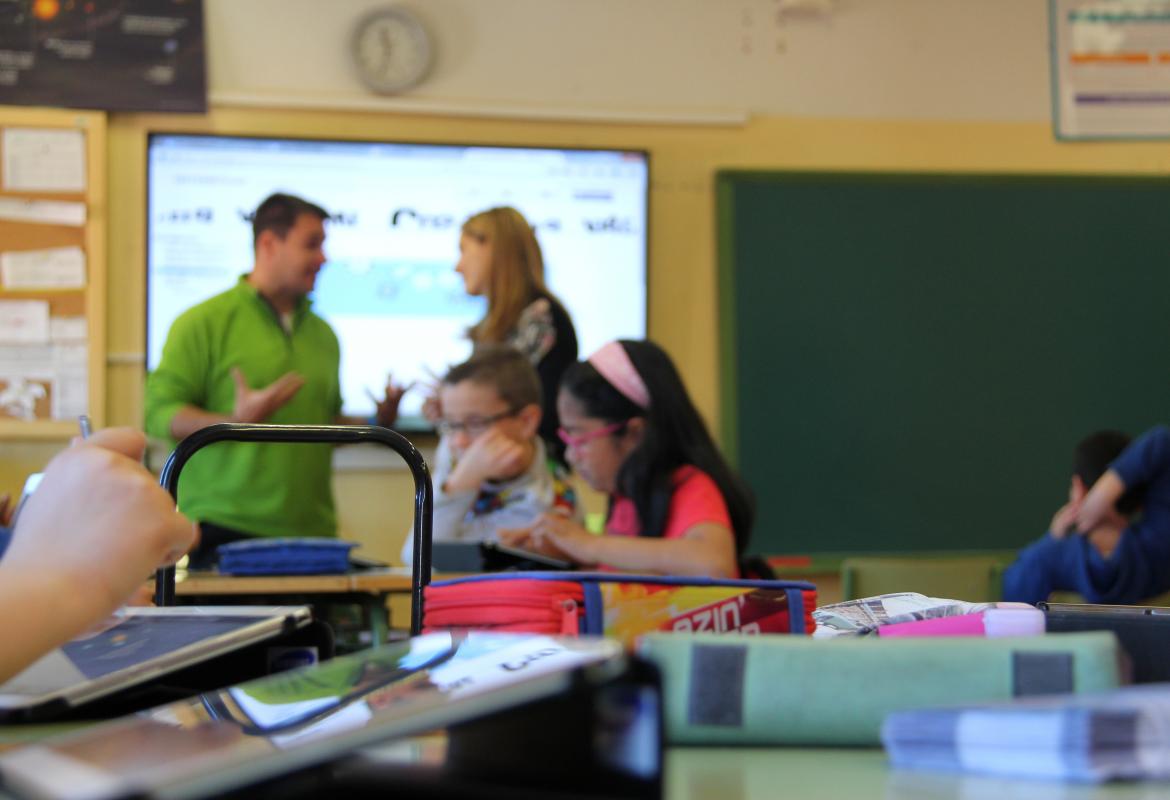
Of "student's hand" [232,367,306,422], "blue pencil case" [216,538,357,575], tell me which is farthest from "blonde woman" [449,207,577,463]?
"blue pencil case" [216,538,357,575]

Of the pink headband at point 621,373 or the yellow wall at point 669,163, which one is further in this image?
the yellow wall at point 669,163

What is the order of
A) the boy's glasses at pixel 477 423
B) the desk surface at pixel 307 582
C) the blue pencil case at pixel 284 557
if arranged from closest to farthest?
the desk surface at pixel 307 582, the blue pencil case at pixel 284 557, the boy's glasses at pixel 477 423

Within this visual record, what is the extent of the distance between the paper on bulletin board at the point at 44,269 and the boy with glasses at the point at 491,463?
1336 mm

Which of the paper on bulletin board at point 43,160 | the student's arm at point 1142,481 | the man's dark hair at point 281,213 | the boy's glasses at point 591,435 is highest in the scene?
the paper on bulletin board at point 43,160

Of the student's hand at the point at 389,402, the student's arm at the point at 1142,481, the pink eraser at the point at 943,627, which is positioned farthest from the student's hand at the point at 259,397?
the pink eraser at the point at 943,627

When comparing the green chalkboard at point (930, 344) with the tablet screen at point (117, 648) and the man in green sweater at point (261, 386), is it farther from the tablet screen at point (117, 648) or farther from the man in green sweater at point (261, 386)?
the tablet screen at point (117, 648)

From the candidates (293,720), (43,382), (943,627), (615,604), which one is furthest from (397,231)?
(293,720)

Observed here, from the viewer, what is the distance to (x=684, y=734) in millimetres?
511

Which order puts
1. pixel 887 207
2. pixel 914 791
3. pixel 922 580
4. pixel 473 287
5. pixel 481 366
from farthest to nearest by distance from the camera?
pixel 887 207, pixel 473 287, pixel 922 580, pixel 481 366, pixel 914 791

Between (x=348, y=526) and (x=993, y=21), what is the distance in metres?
2.81

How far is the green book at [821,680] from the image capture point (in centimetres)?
50

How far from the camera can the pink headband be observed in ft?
7.91

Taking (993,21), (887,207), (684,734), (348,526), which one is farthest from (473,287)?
(684,734)

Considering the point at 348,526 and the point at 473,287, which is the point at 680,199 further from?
the point at 348,526
